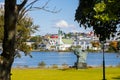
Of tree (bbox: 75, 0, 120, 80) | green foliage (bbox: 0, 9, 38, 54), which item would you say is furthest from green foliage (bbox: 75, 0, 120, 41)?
green foliage (bbox: 0, 9, 38, 54)

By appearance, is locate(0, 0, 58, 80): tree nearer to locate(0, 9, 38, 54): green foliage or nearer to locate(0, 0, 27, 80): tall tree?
locate(0, 0, 27, 80): tall tree

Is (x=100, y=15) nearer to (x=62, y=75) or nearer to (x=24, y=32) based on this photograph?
(x=62, y=75)

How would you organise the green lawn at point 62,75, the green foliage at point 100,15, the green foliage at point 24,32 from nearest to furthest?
the green foliage at point 100,15 → the green lawn at point 62,75 → the green foliage at point 24,32

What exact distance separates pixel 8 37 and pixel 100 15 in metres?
14.1

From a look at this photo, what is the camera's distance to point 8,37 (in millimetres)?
7539

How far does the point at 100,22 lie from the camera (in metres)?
22.6

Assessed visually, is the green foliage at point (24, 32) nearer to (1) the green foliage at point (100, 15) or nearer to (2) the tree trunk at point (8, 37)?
(1) the green foliage at point (100, 15)

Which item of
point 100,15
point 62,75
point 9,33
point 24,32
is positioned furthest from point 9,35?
point 24,32

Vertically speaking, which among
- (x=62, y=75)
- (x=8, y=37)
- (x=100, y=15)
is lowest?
(x=62, y=75)

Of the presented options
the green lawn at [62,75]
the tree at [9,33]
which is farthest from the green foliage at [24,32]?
the tree at [9,33]

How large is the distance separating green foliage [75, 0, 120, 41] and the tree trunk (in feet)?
43.2

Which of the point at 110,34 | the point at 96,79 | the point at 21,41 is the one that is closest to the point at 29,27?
the point at 21,41

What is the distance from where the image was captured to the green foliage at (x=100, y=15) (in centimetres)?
2077

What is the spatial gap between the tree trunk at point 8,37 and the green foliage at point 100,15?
43.2 ft
